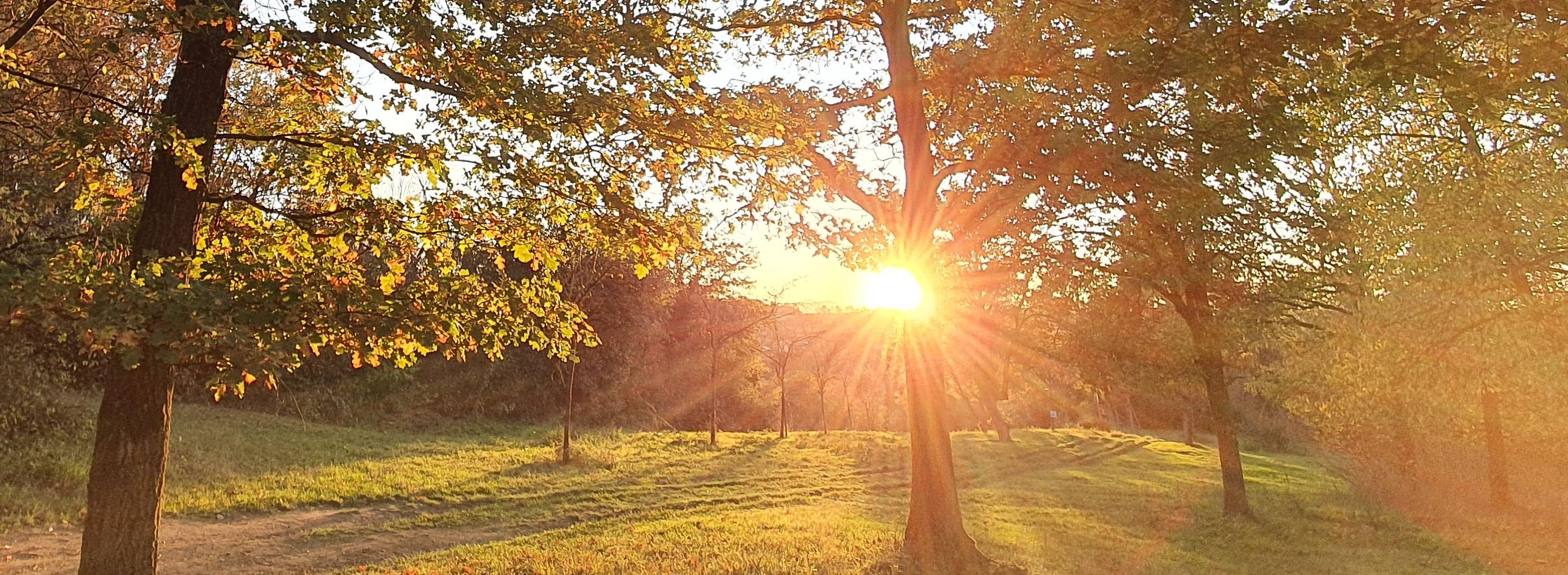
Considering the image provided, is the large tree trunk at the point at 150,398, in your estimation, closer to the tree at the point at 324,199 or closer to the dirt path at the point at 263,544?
the tree at the point at 324,199

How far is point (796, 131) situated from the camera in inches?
321

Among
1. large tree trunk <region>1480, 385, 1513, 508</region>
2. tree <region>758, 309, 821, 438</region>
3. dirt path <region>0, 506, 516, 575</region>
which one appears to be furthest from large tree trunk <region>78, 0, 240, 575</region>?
large tree trunk <region>1480, 385, 1513, 508</region>

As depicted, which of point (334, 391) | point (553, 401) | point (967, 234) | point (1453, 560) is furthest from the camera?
point (553, 401)

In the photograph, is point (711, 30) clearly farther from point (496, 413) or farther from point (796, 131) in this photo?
point (496, 413)

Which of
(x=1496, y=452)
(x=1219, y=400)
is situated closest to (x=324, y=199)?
(x=1219, y=400)

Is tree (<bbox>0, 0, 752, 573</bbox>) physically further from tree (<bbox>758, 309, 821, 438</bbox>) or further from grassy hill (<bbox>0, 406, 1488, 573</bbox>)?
tree (<bbox>758, 309, 821, 438</bbox>)

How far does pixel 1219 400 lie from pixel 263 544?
18.1 m

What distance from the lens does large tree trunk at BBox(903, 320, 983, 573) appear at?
9.88m

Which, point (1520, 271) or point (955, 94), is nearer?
point (955, 94)

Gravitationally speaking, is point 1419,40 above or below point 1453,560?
above

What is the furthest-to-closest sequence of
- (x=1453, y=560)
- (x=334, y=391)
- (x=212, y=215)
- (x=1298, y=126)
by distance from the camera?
1. (x=334, y=391)
2. (x=1453, y=560)
3. (x=1298, y=126)
4. (x=212, y=215)

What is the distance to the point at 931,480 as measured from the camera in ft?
33.3

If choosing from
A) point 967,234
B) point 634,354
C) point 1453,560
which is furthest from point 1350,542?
point 634,354

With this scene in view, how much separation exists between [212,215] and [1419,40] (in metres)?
9.47
